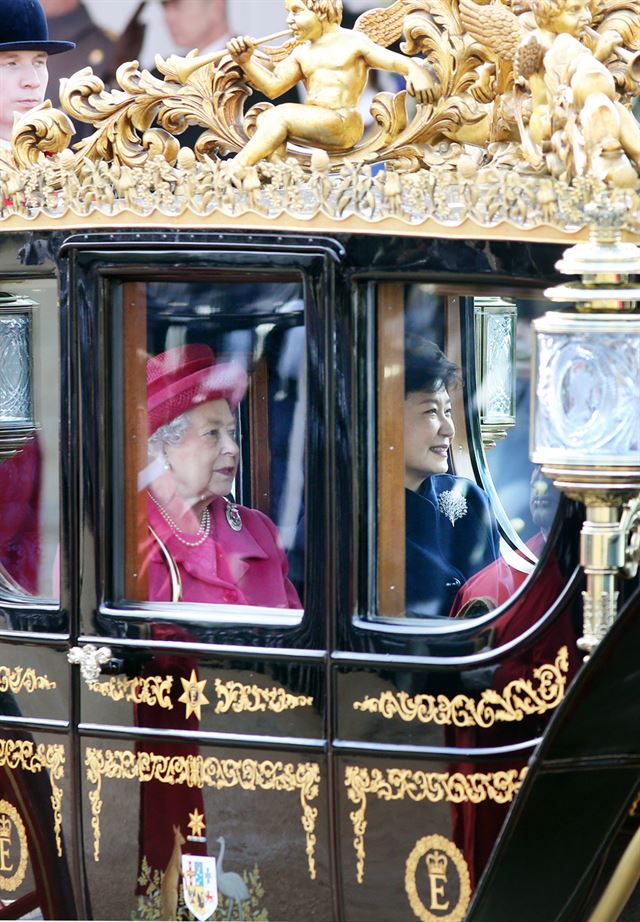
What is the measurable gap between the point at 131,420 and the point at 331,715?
68 centimetres

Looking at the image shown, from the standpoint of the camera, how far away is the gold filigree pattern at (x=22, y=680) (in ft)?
10.1

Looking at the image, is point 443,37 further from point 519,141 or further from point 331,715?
point 331,715

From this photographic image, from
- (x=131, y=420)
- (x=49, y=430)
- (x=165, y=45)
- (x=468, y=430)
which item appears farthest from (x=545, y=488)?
(x=165, y=45)

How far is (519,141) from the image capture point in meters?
2.96

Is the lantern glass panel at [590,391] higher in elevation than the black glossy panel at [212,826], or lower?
higher

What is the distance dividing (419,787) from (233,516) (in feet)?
2.03

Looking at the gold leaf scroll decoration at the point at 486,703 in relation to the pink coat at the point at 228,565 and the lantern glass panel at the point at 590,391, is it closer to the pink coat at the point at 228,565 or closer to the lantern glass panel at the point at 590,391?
the pink coat at the point at 228,565

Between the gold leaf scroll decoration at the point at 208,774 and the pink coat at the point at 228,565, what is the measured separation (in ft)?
A: 0.98

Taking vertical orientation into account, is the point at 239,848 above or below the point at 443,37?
below

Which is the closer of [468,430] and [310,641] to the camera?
[310,641]

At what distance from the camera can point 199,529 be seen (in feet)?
9.87

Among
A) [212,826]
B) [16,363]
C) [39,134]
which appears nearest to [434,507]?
[212,826]

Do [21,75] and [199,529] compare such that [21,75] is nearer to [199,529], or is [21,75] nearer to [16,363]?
[16,363]

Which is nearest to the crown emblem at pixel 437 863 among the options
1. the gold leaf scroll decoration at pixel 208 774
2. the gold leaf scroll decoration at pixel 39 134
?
the gold leaf scroll decoration at pixel 208 774
